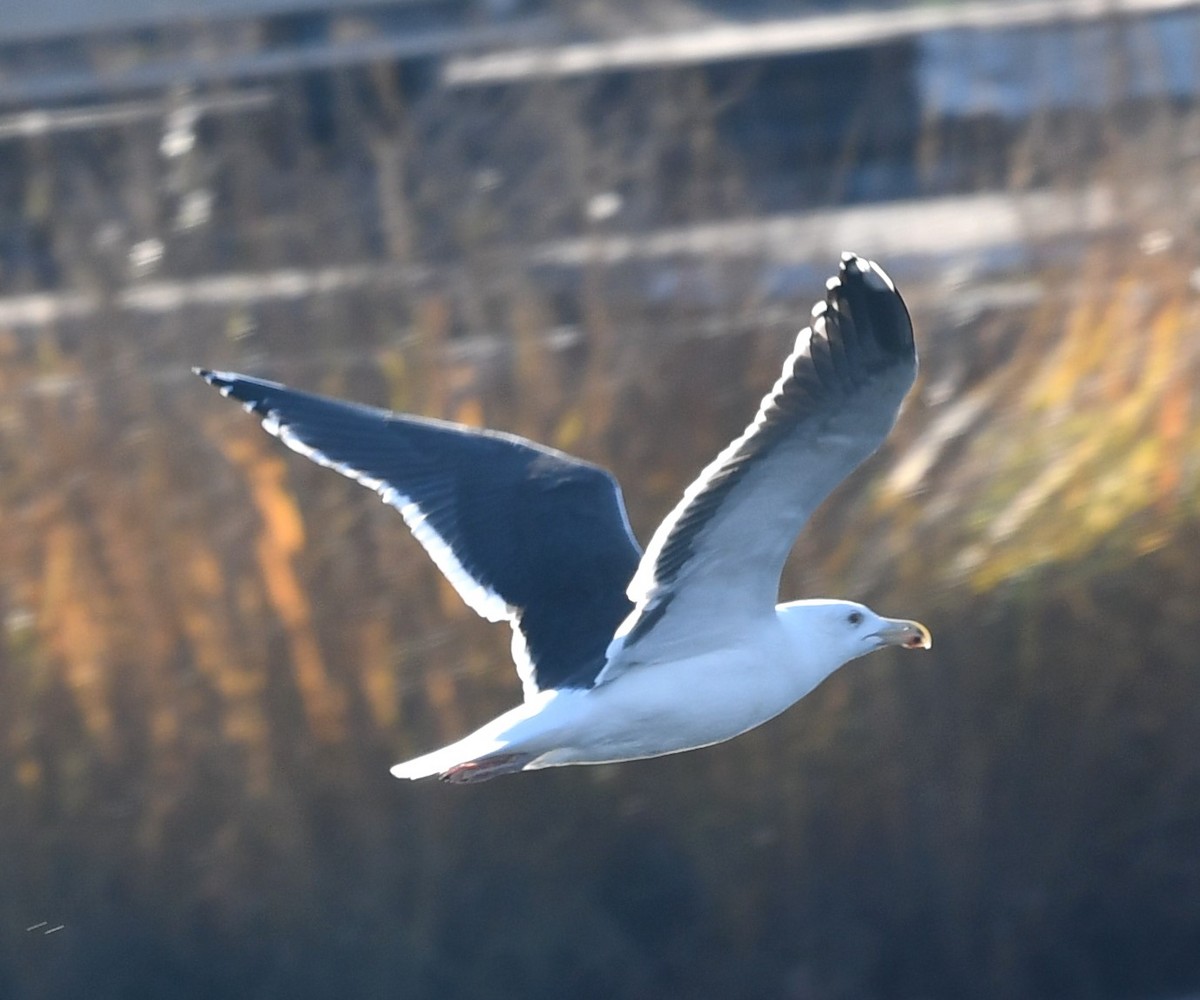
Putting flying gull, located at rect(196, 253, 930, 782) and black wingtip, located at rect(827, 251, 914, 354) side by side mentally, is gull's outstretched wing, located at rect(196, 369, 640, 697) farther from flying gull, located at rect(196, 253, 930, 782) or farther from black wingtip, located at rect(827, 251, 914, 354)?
black wingtip, located at rect(827, 251, 914, 354)

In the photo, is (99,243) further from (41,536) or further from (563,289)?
(563,289)

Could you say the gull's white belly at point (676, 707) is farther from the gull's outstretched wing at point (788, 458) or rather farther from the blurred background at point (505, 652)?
the blurred background at point (505, 652)

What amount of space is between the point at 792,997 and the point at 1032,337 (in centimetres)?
189

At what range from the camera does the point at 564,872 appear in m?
5.14

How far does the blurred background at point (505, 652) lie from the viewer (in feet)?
16.9

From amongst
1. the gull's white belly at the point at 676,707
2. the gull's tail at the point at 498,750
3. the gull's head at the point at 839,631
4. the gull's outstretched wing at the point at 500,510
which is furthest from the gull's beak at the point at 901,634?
the gull's tail at the point at 498,750

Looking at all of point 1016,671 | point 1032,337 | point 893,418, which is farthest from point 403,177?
point 893,418

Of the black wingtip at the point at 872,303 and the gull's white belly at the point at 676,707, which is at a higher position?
the black wingtip at the point at 872,303

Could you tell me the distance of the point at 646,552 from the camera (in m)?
3.64

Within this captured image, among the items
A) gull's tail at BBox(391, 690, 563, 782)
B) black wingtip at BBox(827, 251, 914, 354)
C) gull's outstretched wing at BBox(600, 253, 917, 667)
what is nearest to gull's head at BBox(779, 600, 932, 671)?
gull's outstretched wing at BBox(600, 253, 917, 667)

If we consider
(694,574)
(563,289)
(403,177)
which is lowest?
(694,574)

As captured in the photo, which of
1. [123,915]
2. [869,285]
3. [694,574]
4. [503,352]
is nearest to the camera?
[869,285]

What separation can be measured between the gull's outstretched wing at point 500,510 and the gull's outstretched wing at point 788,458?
1.11ft

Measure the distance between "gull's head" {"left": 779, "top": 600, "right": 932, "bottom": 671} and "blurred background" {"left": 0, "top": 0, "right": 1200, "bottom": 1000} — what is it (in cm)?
117
